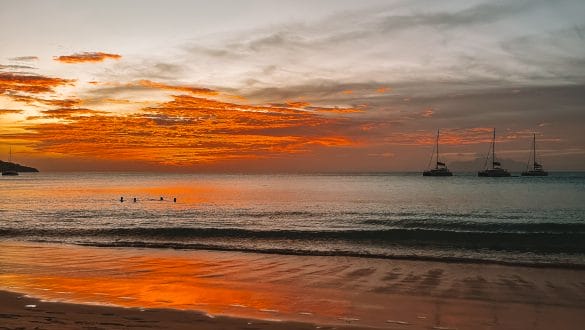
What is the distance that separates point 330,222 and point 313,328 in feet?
93.8

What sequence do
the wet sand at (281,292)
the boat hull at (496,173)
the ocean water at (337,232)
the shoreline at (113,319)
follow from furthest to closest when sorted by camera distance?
the boat hull at (496,173)
the ocean water at (337,232)
the wet sand at (281,292)
the shoreline at (113,319)

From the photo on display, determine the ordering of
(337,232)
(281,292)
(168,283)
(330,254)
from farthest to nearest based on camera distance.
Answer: (337,232), (330,254), (168,283), (281,292)

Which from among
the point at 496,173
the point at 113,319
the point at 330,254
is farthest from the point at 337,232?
the point at 496,173

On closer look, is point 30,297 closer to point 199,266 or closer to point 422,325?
point 199,266

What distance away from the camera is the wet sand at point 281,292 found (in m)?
10.6

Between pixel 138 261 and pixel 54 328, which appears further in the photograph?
pixel 138 261

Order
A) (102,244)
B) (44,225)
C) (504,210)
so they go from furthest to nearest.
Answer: (504,210)
(44,225)
(102,244)

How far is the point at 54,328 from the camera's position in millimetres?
9586

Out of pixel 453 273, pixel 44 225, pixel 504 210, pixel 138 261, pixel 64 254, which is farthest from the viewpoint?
pixel 504 210

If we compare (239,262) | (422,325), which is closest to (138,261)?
(239,262)

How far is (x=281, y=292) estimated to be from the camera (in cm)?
1372

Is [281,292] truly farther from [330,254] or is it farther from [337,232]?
[337,232]

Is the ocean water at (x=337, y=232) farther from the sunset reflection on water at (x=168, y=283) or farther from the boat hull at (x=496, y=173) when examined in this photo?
the boat hull at (x=496, y=173)

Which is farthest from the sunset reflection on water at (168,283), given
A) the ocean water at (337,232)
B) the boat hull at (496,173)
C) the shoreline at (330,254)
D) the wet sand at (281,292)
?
the boat hull at (496,173)
